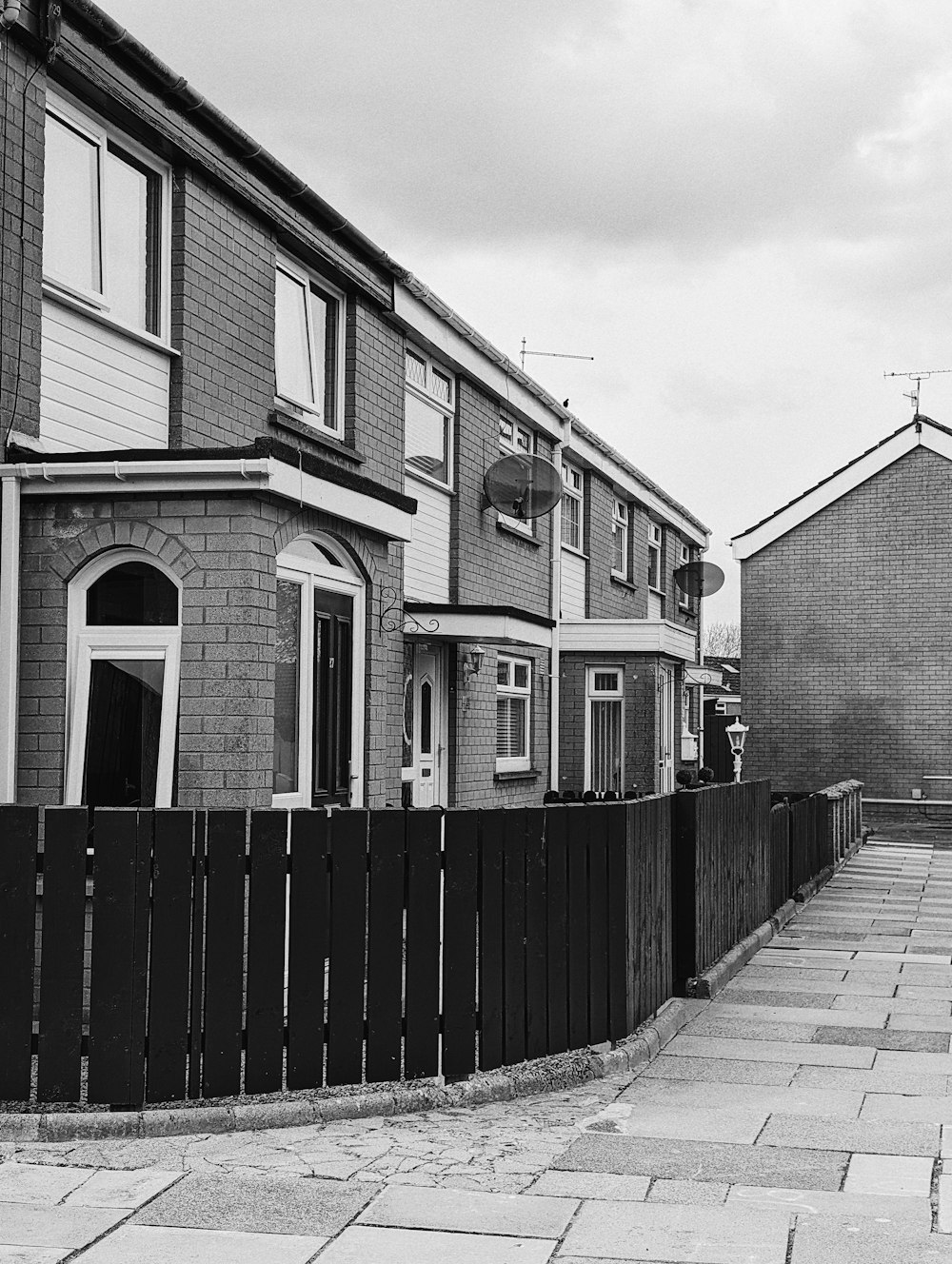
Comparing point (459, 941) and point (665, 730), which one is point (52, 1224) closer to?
point (459, 941)

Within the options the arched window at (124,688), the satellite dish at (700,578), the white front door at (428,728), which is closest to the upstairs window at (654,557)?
the satellite dish at (700,578)

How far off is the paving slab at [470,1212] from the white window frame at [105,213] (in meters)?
5.76

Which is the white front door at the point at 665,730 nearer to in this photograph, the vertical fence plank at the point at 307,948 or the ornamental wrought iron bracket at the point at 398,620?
the ornamental wrought iron bracket at the point at 398,620

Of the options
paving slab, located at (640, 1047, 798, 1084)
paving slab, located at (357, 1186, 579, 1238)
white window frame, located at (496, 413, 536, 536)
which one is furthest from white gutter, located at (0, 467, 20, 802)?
white window frame, located at (496, 413, 536, 536)

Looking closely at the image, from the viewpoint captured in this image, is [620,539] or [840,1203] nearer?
[840,1203]

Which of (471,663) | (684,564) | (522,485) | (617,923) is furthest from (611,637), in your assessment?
(617,923)

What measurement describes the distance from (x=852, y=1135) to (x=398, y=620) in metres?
7.69

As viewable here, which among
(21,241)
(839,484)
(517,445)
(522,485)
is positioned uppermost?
(839,484)

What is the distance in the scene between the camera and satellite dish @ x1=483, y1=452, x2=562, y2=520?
16.8 meters

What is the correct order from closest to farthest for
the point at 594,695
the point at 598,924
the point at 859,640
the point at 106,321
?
1. the point at 598,924
2. the point at 106,321
3. the point at 594,695
4. the point at 859,640

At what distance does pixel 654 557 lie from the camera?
90.1 feet

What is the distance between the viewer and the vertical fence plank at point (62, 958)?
5844mm

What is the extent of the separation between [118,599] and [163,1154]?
3709 millimetres

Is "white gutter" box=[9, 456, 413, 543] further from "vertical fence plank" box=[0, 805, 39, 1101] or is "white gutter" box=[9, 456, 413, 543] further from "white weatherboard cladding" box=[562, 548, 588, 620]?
"white weatherboard cladding" box=[562, 548, 588, 620]
